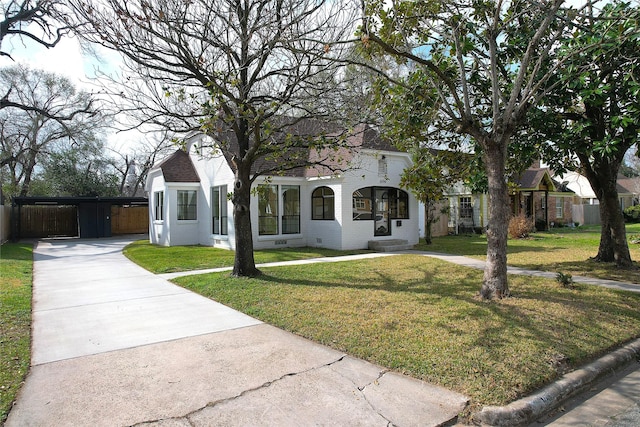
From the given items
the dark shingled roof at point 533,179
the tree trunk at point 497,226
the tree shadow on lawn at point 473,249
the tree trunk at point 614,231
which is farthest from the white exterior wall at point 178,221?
the dark shingled roof at point 533,179

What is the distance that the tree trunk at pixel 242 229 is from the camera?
967 cm

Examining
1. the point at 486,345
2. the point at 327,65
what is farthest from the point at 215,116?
the point at 486,345

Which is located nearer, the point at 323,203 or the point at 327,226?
the point at 327,226

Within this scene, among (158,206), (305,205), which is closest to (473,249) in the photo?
(305,205)

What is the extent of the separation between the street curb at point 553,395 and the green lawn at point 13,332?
415 cm

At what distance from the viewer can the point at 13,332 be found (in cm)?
567

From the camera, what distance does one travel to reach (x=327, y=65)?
8531 millimetres

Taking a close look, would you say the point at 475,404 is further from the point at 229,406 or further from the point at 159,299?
the point at 159,299

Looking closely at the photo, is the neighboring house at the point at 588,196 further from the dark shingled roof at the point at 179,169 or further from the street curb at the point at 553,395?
the street curb at the point at 553,395

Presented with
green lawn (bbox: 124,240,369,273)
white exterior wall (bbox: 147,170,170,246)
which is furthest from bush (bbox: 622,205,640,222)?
white exterior wall (bbox: 147,170,170,246)

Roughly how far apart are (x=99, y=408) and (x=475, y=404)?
10.9 ft

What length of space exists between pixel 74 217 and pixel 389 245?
22.2m

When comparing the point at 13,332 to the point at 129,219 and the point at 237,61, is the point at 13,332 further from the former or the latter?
the point at 129,219

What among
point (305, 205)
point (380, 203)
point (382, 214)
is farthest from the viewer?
point (305, 205)
